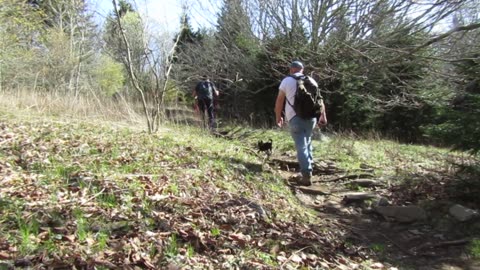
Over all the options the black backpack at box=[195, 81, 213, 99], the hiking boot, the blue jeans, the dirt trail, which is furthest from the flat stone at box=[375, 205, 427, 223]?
the black backpack at box=[195, 81, 213, 99]

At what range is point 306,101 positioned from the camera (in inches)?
244

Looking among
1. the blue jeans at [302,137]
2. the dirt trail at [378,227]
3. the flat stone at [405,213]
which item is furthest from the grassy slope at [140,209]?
the flat stone at [405,213]

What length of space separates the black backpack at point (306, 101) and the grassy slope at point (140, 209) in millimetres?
1034

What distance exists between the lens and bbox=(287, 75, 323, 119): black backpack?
6.19 meters

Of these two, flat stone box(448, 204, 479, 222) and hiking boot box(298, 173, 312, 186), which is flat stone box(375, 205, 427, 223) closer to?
flat stone box(448, 204, 479, 222)

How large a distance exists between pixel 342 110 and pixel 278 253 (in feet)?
40.4

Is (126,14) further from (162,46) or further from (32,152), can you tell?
(32,152)

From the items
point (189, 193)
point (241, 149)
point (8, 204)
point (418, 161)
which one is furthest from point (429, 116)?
point (8, 204)

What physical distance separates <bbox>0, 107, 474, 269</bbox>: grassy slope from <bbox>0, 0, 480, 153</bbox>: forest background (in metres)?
2.40

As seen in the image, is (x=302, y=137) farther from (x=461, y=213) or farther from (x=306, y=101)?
(x=461, y=213)

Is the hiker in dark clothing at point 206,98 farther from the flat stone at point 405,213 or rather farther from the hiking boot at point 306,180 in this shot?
the flat stone at point 405,213

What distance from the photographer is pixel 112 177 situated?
4258 mm

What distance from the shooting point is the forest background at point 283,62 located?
23.4ft

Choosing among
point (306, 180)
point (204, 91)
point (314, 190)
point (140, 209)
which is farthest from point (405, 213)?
point (204, 91)
